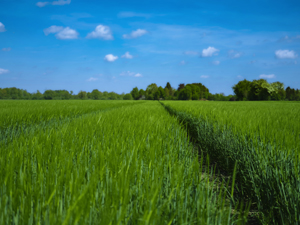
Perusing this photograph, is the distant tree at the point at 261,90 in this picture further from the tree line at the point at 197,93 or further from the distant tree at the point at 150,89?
the distant tree at the point at 150,89

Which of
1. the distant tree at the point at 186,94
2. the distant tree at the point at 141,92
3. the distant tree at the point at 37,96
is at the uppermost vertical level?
the distant tree at the point at 141,92

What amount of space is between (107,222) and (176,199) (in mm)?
358

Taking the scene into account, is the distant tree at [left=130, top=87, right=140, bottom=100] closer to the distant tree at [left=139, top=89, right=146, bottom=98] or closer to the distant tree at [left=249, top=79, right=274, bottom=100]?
the distant tree at [left=139, top=89, right=146, bottom=98]

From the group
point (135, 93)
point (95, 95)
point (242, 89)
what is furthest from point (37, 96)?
point (242, 89)

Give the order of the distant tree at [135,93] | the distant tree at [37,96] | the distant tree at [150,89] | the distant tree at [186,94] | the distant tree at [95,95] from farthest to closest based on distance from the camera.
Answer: the distant tree at [135,93] < the distant tree at [150,89] < the distant tree at [95,95] < the distant tree at [186,94] < the distant tree at [37,96]

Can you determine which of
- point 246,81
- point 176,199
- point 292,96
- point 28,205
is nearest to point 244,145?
point 176,199

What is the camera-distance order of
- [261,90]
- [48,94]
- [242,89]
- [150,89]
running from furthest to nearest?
1. [150,89]
2. [48,94]
3. [242,89]
4. [261,90]

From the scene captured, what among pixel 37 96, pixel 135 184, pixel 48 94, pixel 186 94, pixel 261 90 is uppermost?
pixel 186 94

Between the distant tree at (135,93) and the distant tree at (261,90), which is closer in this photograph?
the distant tree at (261,90)

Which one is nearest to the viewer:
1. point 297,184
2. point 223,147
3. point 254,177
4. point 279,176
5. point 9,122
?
point 297,184

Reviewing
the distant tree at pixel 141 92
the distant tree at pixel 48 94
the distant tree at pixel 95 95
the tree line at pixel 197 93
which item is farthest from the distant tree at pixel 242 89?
the distant tree at pixel 48 94

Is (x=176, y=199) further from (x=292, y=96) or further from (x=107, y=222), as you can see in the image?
(x=292, y=96)

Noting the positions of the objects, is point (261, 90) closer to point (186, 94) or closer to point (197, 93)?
point (186, 94)

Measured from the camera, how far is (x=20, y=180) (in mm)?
951
